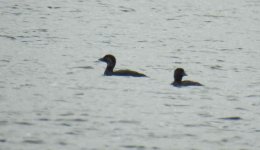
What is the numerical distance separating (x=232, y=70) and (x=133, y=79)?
191 inches

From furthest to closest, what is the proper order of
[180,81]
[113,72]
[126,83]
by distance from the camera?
1. [113,72]
2. [126,83]
3. [180,81]

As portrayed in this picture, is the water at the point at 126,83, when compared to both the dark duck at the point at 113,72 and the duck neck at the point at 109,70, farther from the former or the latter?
the duck neck at the point at 109,70

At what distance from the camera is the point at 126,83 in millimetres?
26875

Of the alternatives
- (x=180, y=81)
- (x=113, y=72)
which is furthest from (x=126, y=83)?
(x=180, y=81)

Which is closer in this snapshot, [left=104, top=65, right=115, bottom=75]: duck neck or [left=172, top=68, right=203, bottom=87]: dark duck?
[left=172, top=68, right=203, bottom=87]: dark duck

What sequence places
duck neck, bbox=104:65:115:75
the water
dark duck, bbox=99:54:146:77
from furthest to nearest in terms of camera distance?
duck neck, bbox=104:65:115:75, dark duck, bbox=99:54:146:77, the water

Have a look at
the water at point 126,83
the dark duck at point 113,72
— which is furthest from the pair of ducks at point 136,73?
the water at point 126,83

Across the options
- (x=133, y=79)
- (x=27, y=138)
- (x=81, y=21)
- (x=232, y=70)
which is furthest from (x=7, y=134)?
(x=81, y=21)

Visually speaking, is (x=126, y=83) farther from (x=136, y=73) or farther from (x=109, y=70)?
(x=109, y=70)

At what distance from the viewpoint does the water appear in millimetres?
19203

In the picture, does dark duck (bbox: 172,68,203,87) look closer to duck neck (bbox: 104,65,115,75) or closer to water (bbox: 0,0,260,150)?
water (bbox: 0,0,260,150)

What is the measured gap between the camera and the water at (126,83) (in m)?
19.2

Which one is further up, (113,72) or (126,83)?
(113,72)

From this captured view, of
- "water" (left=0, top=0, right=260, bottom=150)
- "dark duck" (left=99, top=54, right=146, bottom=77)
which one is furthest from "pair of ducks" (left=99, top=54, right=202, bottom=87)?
"water" (left=0, top=0, right=260, bottom=150)
